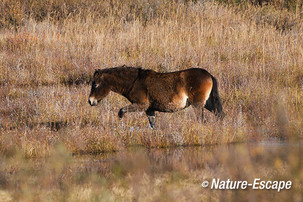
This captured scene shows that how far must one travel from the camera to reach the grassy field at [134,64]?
9.25m

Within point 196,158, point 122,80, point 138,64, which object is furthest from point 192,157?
point 138,64

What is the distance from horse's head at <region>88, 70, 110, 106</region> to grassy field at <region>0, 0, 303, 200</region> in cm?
40

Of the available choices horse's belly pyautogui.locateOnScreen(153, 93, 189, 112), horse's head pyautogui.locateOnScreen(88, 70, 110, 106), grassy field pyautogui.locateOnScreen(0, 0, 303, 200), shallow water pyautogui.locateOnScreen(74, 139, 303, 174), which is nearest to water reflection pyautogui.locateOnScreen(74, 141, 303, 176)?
shallow water pyautogui.locateOnScreen(74, 139, 303, 174)

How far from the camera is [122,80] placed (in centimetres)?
1028

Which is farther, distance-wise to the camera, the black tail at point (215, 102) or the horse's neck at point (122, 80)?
the horse's neck at point (122, 80)

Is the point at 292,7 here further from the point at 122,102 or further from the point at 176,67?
the point at 122,102

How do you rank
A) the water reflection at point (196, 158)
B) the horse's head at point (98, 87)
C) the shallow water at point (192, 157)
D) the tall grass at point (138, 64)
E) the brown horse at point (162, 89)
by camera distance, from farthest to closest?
1. the horse's head at point (98, 87)
2. the brown horse at point (162, 89)
3. the tall grass at point (138, 64)
4. the shallow water at point (192, 157)
5. the water reflection at point (196, 158)

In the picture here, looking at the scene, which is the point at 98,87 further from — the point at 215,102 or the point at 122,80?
the point at 215,102

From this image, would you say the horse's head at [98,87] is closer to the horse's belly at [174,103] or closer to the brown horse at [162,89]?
the brown horse at [162,89]

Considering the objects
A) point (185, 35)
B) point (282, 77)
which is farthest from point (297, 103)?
point (185, 35)

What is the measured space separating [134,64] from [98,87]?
17.7 ft

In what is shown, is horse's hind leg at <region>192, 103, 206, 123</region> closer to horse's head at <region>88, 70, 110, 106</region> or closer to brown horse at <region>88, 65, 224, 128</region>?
brown horse at <region>88, 65, 224, 128</region>

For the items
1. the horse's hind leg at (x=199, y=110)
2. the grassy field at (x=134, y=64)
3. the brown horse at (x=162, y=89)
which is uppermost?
the brown horse at (x=162, y=89)

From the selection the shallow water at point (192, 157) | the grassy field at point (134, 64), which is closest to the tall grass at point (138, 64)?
the grassy field at point (134, 64)
